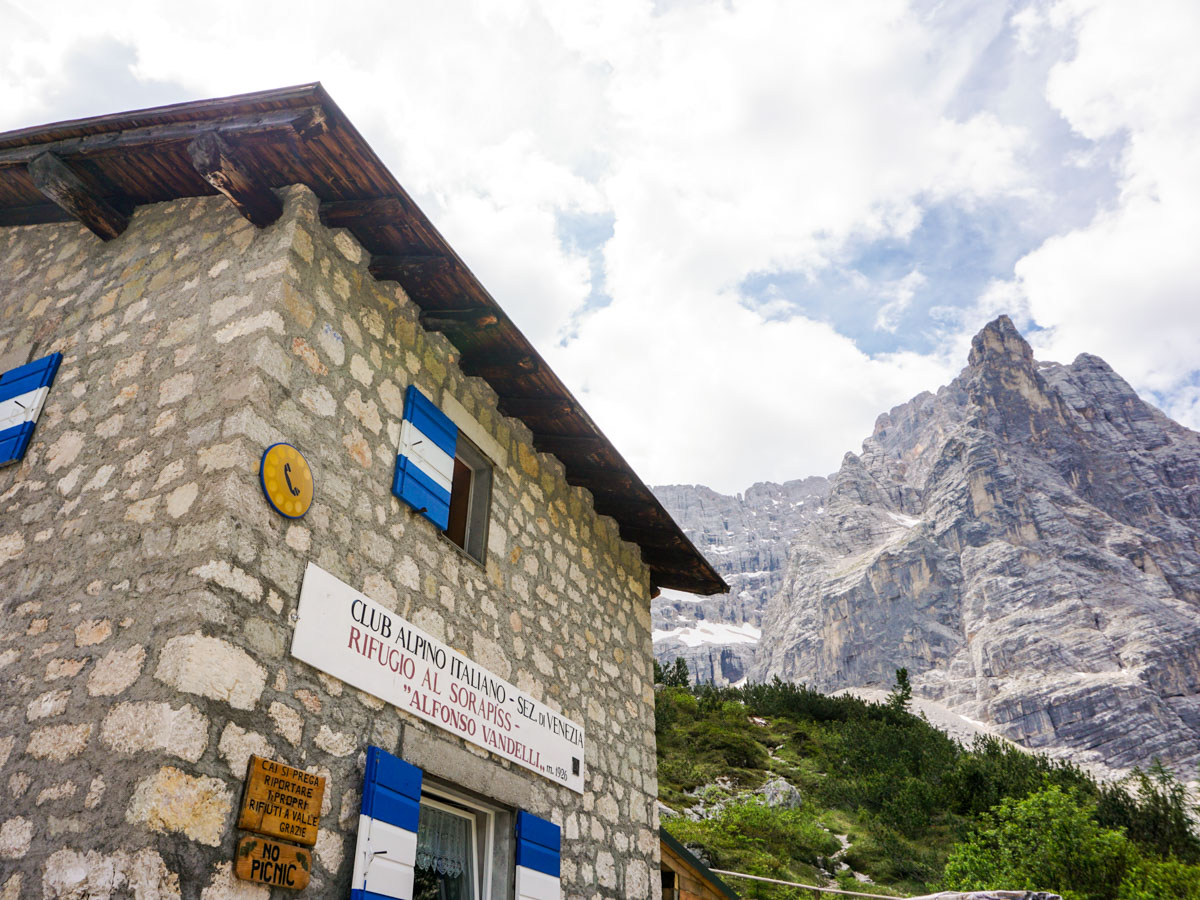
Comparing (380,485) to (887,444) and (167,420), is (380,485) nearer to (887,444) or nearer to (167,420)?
(167,420)

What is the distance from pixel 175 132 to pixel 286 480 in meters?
1.91

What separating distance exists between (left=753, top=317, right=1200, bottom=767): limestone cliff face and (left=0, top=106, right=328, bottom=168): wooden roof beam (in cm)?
6734

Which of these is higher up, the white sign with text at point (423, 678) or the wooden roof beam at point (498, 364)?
the wooden roof beam at point (498, 364)

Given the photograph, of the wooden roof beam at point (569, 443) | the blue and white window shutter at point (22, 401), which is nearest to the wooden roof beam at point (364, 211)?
the blue and white window shutter at point (22, 401)

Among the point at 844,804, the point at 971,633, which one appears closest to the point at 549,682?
the point at 844,804

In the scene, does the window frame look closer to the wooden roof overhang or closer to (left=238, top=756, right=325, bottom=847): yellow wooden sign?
(left=238, top=756, right=325, bottom=847): yellow wooden sign

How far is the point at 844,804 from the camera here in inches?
794

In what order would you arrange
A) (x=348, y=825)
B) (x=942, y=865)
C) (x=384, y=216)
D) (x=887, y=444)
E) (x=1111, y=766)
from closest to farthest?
(x=348, y=825) → (x=384, y=216) → (x=942, y=865) → (x=1111, y=766) → (x=887, y=444)

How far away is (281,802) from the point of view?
298cm

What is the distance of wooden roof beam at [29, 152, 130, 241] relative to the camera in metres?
4.29

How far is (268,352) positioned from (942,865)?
1753 cm

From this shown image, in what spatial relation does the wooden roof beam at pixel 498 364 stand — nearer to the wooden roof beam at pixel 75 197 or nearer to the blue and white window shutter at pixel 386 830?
the wooden roof beam at pixel 75 197

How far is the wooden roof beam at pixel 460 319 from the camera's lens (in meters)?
4.62

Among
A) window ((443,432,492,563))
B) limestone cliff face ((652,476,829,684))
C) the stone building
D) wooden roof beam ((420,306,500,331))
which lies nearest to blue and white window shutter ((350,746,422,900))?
the stone building
